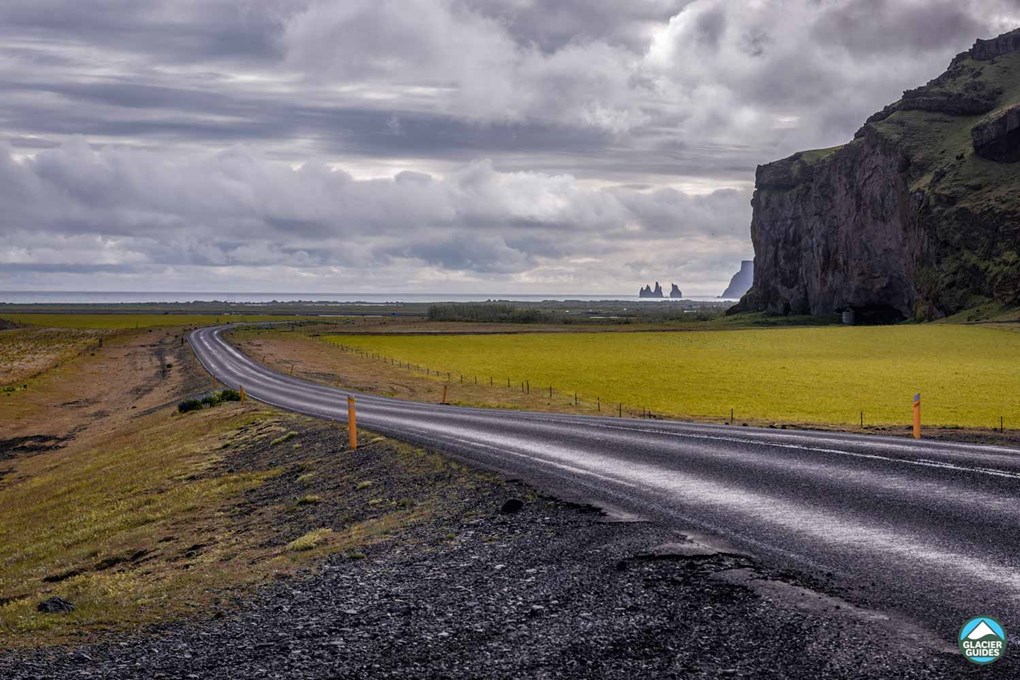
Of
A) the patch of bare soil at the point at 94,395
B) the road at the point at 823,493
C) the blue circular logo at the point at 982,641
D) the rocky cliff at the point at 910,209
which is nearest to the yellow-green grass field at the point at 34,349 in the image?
the patch of bare soil at the point at 94,395

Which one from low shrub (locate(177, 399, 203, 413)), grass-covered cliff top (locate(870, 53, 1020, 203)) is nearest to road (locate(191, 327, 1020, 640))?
low shrub (locate(177, 399, 203, 413))

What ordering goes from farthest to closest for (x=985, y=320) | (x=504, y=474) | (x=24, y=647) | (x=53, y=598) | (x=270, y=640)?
1. (x=985, y=320)
2. (x=504, y=474)
3. (x=53, y=598)
4. (x=24, y=647)
5. (x=270, y=640)

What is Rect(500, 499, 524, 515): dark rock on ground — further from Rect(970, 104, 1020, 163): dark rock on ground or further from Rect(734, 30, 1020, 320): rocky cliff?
Rect(970, 104, 1020, 163): dark rock on ground

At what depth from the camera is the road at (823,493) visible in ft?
27.5

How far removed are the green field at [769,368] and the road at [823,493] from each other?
14.8 metres

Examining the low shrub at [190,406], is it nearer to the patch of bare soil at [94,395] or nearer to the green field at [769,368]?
the patch of bare soil at [94,395]

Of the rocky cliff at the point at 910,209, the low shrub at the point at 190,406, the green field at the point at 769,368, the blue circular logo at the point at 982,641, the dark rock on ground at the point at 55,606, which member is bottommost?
the green field at the point at 769,368

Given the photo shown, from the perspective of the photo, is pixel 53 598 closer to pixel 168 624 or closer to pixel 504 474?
pixel 168 624

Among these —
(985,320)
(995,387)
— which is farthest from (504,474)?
(985,320)

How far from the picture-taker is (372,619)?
28.1 feet

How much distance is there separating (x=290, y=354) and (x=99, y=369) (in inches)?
606

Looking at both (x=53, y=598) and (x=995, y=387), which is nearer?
(x=53, y=598)

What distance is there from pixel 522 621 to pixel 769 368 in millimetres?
60328

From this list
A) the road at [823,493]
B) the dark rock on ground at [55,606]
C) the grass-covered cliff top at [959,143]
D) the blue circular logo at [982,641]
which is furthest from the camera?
the grass-covered cliff top at [959,143]
